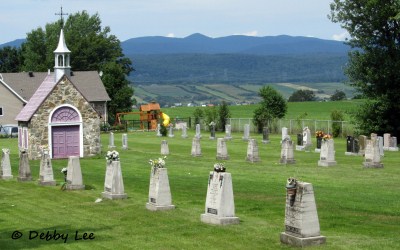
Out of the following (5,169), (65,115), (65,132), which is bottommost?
(5,169)

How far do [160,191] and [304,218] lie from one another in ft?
20.8

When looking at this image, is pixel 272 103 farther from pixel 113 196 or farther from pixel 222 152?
pixel 113 196

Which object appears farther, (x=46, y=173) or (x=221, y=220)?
(x=46, y=173)

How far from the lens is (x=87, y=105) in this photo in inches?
A: 1839

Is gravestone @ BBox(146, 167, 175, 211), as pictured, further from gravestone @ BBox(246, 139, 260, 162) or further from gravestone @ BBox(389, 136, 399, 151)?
gravestone @ BBox(389, 136, 399, 151)

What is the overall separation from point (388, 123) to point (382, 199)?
32519 millimetres

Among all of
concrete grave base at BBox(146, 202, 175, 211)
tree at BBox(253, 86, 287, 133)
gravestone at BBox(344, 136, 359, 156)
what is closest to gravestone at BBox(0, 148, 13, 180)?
concrete grave base at BBox(146, 202, 175, 211)

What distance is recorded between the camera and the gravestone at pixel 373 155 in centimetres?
3212

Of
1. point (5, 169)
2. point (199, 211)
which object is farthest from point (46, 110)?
point (199, 211)

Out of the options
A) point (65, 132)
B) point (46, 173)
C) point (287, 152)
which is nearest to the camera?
point (46, 173)

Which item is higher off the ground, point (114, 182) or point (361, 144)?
point (361, 144)

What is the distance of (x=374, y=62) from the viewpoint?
5331 centimetres

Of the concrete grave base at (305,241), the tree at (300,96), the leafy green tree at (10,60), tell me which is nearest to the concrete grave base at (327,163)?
the concrete grave base at (305,241)

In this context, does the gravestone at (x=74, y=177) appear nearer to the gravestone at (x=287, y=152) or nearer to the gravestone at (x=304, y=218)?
the gravestone at (x=287, y=152)
